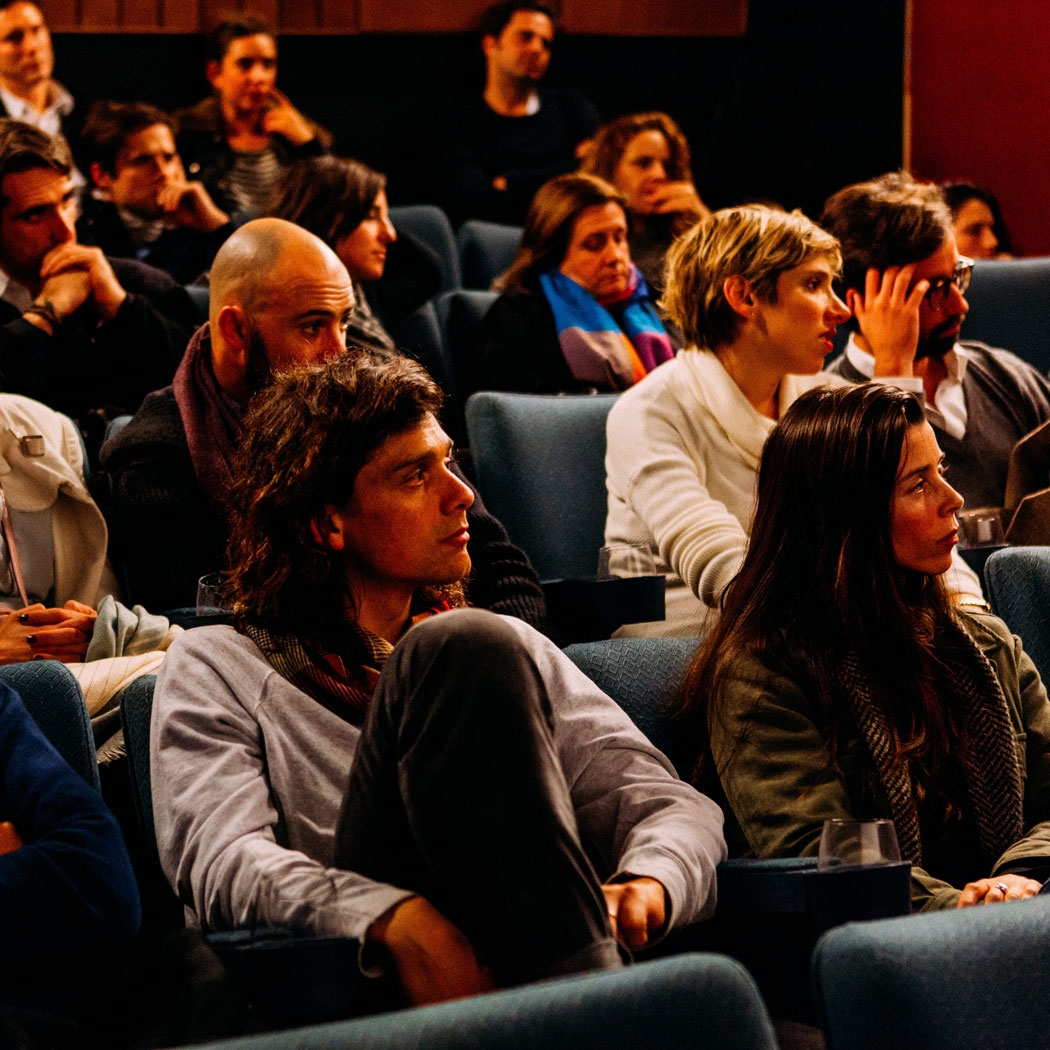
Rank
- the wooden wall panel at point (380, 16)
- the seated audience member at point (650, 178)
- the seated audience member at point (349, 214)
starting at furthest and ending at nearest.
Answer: the wooden wall panel at point (380, 16), the seated audience member at point (650, 178), the seated audience member at point (349, 214)

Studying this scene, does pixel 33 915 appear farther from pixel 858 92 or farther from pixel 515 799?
pixel 858 92

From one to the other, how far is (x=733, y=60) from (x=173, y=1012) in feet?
13.3

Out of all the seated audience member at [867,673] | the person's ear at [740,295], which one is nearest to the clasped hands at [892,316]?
the person's ear at [740,295]

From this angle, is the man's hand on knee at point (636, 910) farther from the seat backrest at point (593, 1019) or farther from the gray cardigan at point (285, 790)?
the seat backrest at point (593, 1019)

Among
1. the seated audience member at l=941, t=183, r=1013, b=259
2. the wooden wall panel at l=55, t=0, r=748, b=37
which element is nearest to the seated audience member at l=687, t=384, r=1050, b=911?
the seated audience member at l=941, t=183, r=1013, b=259

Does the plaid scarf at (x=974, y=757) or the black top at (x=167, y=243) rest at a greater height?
the black top at (x=167, y=243)

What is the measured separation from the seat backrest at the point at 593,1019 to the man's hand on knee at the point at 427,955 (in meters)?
0.26

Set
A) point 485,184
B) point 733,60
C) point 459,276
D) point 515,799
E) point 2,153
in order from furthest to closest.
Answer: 1. point 733,60
2. point 485,184
3. point 459,276
4. point 2,153
5. point 515,799

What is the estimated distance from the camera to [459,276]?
376cm

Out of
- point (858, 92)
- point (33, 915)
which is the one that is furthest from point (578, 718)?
point (858, 92)

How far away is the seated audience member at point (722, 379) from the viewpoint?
2.03m

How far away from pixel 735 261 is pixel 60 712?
1196 millimetres

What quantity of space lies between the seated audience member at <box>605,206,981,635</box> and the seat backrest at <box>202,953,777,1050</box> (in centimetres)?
123

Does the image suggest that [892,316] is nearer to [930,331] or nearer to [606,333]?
[930,331]
